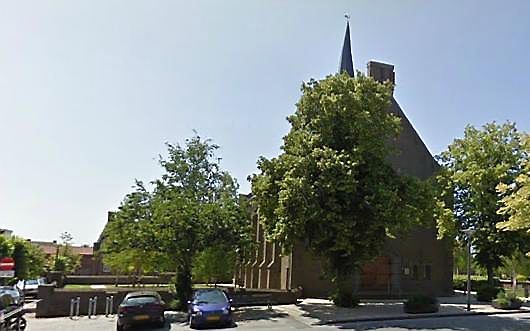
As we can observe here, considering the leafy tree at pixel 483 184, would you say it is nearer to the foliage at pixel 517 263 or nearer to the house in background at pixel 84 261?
the foliage at pixel 517 263

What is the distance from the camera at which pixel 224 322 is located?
68.9 feet

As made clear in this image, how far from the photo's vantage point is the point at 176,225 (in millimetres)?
26031

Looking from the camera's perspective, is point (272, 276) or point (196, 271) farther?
point (272, 276)

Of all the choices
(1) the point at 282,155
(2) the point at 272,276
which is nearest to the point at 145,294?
(1) the point at 282,155

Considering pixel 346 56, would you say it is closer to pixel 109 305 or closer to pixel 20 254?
pixel 109 305

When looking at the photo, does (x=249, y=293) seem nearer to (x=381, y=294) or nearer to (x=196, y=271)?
(x=196, y=271)

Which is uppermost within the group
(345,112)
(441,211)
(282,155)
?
(345,112)

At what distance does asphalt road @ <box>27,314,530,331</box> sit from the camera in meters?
20.0

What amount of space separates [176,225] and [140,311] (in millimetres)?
6413

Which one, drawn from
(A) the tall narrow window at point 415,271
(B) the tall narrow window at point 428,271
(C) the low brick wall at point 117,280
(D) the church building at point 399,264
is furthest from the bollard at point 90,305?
(B) the tall narrow window at point 428,271

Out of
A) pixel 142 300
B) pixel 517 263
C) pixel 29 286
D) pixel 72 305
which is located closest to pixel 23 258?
pixel 29 286

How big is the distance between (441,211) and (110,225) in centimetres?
2065

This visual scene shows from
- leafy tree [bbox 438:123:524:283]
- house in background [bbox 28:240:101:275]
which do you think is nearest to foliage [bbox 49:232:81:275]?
house in background [bbox 28:240:101:275]

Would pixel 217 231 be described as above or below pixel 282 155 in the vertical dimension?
below
